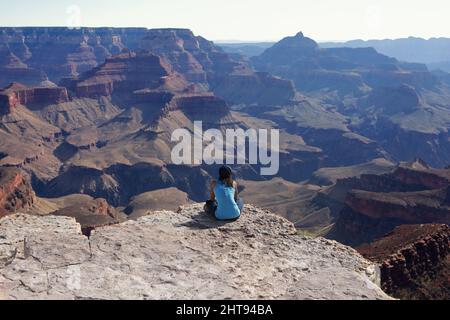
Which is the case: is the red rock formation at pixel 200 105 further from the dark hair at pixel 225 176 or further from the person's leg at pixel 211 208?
the dark hair at pixel 225 176

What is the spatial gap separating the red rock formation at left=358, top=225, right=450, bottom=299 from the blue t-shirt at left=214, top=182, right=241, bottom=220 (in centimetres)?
1141

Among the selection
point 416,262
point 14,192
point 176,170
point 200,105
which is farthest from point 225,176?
point 200,105

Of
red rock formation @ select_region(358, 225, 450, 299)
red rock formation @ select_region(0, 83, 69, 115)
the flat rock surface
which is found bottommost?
red rock formation @ select_region(0, 83, 69, 115)

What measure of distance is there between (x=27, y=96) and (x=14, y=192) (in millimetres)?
89226

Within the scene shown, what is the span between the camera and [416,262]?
26.5 m

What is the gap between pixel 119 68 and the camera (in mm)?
196750

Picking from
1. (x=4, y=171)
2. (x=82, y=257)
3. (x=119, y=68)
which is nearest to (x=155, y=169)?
(x=4, y=171)

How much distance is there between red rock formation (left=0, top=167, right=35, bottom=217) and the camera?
225ft

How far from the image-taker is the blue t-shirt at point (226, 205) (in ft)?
47.3

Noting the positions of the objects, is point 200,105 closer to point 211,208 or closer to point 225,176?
point 211,208

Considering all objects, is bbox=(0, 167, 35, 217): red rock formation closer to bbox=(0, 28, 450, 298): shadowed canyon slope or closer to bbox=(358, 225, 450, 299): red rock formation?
bbox=(0, 28, 450, 298): shadowed canyon slope

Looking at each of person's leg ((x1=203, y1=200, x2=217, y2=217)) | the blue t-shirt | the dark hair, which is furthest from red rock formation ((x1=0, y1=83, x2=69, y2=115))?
the blue t-shirt

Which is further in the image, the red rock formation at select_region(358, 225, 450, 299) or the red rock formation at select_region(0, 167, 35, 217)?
the red rock formation at select_region(0, 167, 35, 217)
